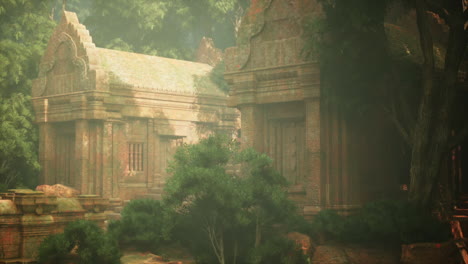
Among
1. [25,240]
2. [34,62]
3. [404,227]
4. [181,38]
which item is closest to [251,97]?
[404,227]

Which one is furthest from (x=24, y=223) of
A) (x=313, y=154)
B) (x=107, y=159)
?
(x=107, y=159)

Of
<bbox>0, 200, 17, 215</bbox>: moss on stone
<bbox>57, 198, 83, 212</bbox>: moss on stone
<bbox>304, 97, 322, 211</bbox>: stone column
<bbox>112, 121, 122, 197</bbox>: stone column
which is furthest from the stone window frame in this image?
<bbox>0, 200, 17, 215</bbox>: moss on stone

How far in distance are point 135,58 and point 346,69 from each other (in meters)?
12.6

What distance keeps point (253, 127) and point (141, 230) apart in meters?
5.16

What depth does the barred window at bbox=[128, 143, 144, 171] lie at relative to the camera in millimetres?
28609

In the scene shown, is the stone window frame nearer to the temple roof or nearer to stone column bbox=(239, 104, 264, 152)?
the temple roof

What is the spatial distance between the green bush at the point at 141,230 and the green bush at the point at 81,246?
179cm

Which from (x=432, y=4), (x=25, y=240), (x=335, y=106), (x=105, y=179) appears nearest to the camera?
(x=25, y=240)

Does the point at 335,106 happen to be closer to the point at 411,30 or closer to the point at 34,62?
the point at 411,30

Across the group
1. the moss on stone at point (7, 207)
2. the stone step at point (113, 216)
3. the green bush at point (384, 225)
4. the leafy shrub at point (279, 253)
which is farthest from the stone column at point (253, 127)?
the moss on stone at point (7, 207)

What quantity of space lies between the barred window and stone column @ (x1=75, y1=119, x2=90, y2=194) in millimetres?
2320

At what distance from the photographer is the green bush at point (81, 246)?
1655 centimetres

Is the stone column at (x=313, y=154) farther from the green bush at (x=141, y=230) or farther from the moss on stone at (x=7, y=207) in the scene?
the moss on stone at (x=7, y=207)

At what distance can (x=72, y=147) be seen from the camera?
2819 centimetres
